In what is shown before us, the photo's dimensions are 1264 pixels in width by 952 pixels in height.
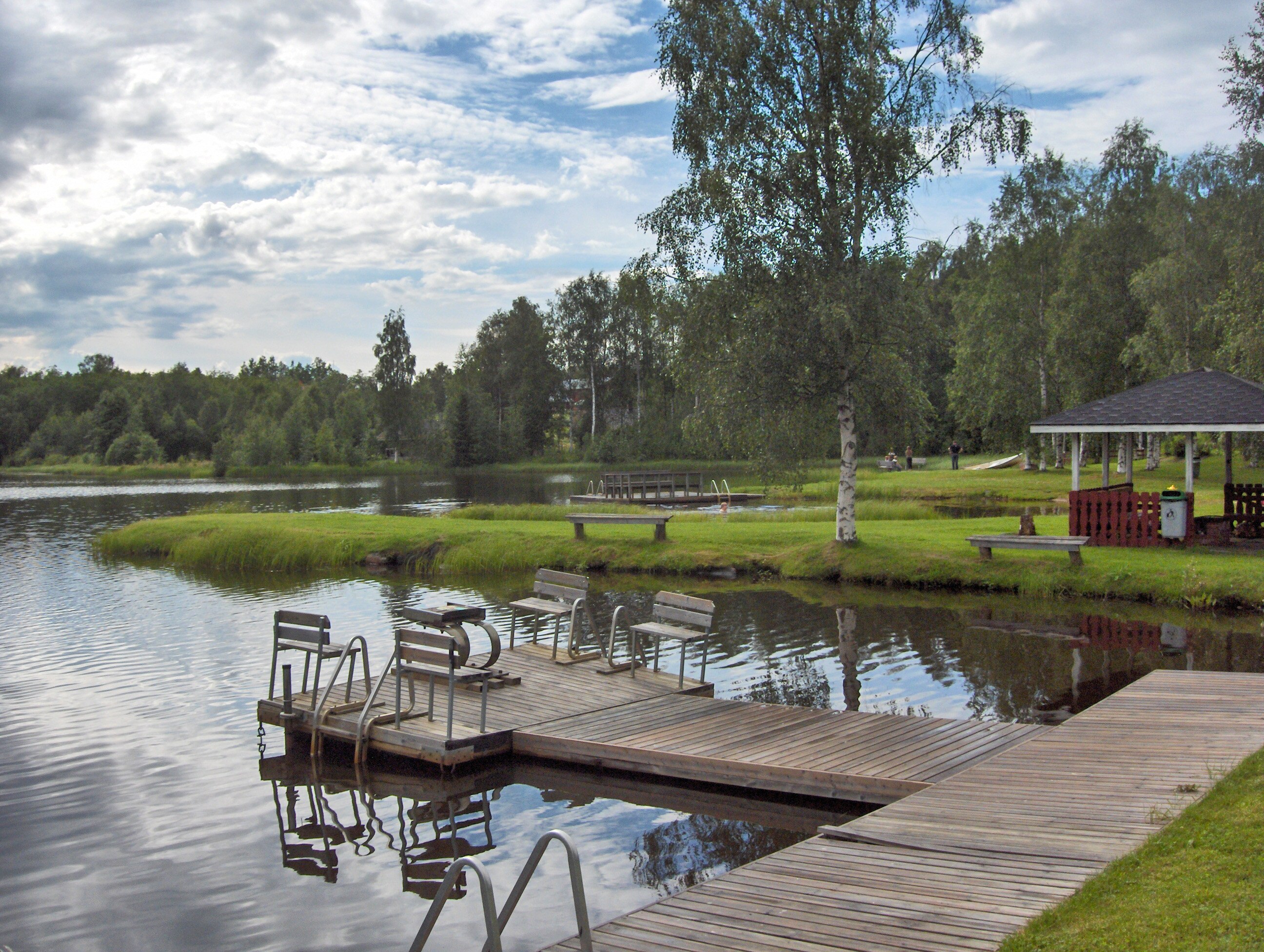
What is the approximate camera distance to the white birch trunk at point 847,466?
68.9 ft

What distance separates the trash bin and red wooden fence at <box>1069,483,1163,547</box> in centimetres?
25

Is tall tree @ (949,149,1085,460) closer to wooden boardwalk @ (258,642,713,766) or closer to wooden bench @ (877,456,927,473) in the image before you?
wooden bench @ (877,456,927,473)

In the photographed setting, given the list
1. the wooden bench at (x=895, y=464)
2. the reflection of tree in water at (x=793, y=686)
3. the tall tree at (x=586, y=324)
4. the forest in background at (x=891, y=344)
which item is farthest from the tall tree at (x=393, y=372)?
the reflection of tree in water at (x=793, y=686)

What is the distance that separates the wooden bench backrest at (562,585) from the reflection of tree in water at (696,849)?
4.55m

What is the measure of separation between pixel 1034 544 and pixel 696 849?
13600 mm

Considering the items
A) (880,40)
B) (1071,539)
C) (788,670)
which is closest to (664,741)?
(788,670)

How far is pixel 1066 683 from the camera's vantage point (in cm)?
1275

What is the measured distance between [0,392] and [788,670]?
151 meters

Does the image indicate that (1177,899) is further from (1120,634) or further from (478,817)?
(1120,634)

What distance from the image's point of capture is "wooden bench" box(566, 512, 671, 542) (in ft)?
81.8

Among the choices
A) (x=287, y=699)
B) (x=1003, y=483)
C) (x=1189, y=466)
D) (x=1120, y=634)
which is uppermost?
(x=1189, y=466)

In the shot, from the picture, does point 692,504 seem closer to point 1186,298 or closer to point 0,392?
point 1186,298

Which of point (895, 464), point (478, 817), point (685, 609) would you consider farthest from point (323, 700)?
point (895, 464)

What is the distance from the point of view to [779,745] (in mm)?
9539
